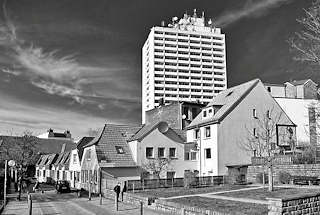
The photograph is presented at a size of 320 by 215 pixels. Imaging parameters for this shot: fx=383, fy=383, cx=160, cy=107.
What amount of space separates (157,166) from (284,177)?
15.1m

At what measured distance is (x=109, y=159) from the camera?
40000 millimetres

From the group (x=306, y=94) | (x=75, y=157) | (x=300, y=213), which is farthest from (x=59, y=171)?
(x=300, y=213)

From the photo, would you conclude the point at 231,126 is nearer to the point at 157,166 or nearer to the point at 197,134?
the point at 197,134

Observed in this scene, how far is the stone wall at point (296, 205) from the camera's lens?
1422 cm

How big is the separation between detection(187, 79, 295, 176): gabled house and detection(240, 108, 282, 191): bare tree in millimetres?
160

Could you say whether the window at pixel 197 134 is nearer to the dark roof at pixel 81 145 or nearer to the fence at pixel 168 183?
the fence at pixel 168 183

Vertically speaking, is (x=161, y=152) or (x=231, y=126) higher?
(x=231, y=126)

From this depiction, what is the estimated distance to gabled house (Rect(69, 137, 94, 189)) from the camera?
162 feet

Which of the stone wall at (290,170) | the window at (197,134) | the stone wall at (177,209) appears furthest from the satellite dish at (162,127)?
the stone wall at (177,209)

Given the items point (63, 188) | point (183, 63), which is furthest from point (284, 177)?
point (183, 63)

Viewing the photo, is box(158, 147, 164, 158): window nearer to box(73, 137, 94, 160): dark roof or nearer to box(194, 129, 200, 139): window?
box(194, 129, 200, 139): window

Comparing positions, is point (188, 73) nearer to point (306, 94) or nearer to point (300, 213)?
point (306, 94)

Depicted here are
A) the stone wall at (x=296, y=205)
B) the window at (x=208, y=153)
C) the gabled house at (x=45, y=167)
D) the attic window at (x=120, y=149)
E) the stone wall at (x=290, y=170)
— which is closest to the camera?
the stone wall at (x=296, y=205)

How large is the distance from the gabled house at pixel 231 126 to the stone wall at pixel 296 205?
23.4m
